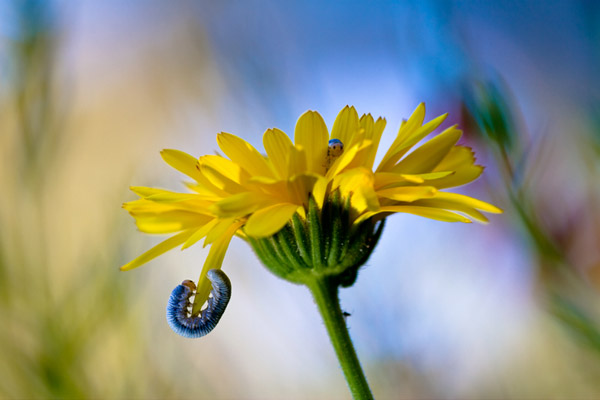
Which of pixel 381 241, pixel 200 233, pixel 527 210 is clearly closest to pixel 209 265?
pixel 200 233

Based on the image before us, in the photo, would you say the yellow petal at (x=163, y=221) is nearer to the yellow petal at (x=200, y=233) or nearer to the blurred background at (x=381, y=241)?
the yellow petal at (x=200, y=233)

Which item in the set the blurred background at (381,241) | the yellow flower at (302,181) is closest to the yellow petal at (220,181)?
the yellow flower at (302,181)

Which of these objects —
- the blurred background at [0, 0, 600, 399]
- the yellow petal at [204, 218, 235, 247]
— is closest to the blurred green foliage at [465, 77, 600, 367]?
the blurred background at [0, 0, 600, 399]

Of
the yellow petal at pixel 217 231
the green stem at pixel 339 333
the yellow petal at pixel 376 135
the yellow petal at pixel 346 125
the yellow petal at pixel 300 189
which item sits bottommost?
the green stem at pixel 339 333

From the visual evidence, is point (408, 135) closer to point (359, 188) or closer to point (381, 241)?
point (359, 188)

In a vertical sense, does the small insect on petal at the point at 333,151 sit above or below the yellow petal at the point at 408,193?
above

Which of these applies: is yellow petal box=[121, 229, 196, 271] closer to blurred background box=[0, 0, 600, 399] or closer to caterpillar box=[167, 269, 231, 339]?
caterpillar box=[167, 269, 231, 339]

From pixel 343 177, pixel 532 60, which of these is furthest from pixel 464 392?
pixel 343 177
